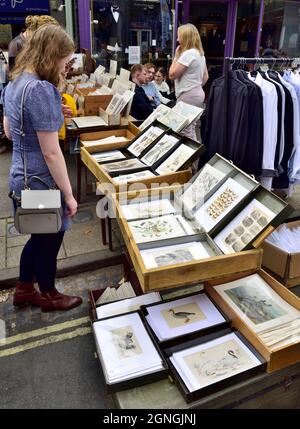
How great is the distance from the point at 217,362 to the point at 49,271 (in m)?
1.30

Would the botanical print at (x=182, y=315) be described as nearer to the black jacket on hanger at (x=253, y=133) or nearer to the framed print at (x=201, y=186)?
the framed print at (x=201, y=186)

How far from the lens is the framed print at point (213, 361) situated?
5.53ft

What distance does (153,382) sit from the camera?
1.76 m

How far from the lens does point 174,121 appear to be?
3.29 m

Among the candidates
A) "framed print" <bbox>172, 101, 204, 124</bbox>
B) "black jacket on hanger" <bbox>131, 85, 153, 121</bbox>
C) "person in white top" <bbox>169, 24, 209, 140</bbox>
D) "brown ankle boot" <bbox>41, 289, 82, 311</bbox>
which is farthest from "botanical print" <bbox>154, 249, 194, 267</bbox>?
"black jacket on hanger" <bbox>131, 85, 153, 121</bbox>

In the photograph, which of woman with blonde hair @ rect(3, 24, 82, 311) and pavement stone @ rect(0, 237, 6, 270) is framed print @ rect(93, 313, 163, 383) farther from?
pavement stone @ rect(0, 237, 6, 270)

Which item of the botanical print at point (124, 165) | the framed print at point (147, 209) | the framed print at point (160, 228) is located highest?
the botanical print at point (124, 165)

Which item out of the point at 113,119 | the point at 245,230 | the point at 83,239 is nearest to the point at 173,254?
the point at 245,230

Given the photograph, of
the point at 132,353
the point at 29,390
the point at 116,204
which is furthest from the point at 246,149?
the point at 29,390

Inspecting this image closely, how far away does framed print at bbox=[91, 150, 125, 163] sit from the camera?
11.1ft

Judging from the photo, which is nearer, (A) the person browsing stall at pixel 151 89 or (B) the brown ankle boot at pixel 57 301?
(B) the brown ankle boot at pixel 57 301

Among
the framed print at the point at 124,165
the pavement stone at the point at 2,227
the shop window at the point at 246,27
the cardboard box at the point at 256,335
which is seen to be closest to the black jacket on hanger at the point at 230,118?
the framed print at the point at 124,165

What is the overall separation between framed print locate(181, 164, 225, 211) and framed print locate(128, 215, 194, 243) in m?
0.15
